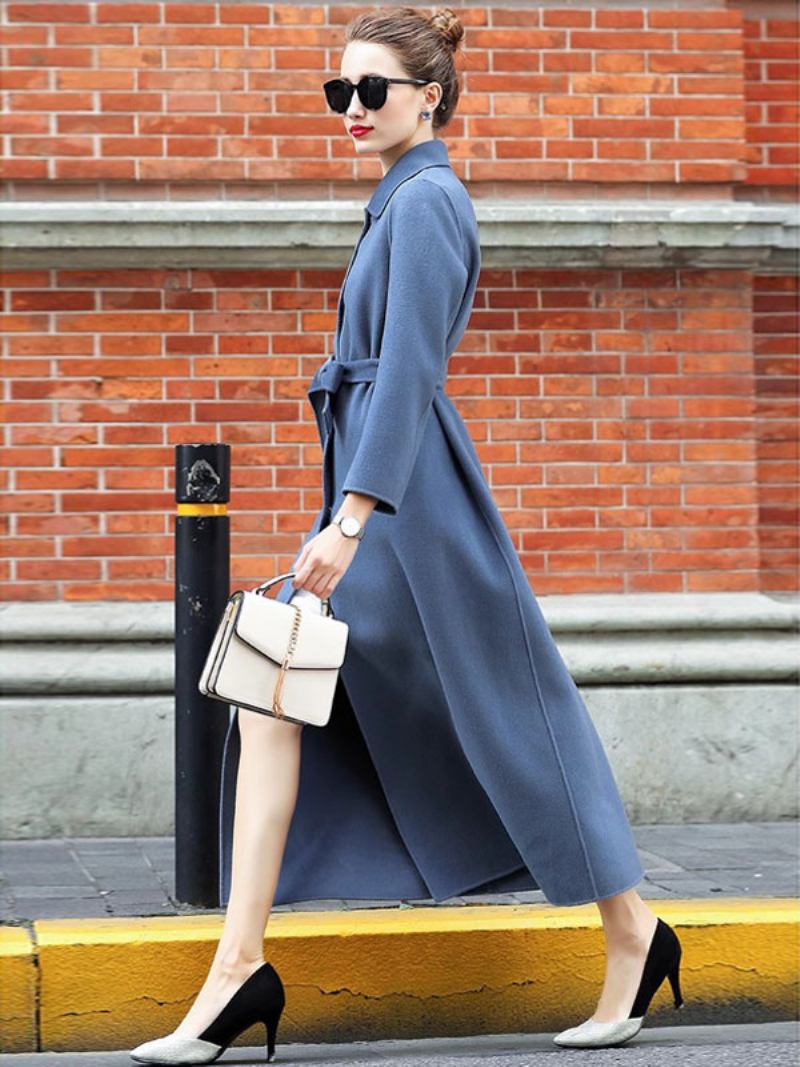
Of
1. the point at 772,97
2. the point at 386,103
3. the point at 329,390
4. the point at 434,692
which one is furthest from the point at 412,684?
the point at 772,97

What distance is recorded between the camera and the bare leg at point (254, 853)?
135 inches

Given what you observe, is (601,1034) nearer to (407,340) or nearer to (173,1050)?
(173,1050)

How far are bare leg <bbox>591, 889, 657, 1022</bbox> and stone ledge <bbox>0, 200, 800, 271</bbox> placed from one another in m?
2.60

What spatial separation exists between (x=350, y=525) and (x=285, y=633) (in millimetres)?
230

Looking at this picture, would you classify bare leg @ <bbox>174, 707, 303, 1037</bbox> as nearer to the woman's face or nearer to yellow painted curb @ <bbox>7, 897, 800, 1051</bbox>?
yellow painted curb @ <bbox>7, 897, 800, 1051</bbox>

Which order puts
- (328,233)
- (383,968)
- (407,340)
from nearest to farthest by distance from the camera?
(407,340) → (383,968) → (328,233)

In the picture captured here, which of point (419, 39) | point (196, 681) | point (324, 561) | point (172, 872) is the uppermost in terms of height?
point (419, 39)

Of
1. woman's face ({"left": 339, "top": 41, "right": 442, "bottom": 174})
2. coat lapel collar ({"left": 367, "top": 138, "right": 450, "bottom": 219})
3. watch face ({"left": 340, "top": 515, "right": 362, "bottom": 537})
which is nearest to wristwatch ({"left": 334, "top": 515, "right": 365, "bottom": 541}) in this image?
watch face ({"left": 340, "top": 515, "right": 362, "bottom": 537})

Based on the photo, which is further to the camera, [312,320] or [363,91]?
[312,320]

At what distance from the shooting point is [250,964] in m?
3.45

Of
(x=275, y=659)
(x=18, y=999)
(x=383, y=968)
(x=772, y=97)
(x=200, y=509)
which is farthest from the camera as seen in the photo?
(x=772, y=97)

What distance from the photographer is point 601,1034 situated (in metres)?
3.68

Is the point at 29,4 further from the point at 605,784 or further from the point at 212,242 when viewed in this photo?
the point at 605,784

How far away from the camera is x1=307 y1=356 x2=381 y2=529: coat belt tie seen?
3.54 metres
